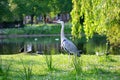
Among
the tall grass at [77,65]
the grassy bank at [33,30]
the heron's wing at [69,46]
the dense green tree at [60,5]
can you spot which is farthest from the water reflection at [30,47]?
the dense green tree at [60,5]

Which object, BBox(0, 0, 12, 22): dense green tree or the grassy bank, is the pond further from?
BBox(0, 0, 12, 22): dense green tree

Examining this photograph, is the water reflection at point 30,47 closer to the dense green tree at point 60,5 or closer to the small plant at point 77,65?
the small plant at point 77,65

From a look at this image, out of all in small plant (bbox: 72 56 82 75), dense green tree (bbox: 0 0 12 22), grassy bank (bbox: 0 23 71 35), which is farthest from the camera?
grassy bank (bbox: 0 23 71 35)

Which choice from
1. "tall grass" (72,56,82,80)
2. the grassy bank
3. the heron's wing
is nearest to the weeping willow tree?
the heron's wing

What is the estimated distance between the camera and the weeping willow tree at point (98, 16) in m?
11.5

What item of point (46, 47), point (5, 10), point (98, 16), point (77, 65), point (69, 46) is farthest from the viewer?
point (5, 10)

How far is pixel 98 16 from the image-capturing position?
1288 cm

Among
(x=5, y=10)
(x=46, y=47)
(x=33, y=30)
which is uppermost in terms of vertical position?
(x=5, y=10)

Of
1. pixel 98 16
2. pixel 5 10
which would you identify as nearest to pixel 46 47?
pixel 5 10

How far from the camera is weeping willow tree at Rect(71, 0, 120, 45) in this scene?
37.9ft

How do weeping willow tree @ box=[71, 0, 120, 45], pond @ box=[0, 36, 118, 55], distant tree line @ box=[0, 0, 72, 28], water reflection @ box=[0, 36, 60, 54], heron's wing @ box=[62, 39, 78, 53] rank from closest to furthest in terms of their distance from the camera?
weeping willow tree @ box=[71, 0, 120, 45]
heron's wing @ box=[62, 39, 78, 53]
pond @ box=[0, 36, 118, 55]
water reflection @ box=[0, 36, 60, 54]
distant tree line @ box=[0, 0, 72, 28]

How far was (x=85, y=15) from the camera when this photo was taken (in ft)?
46.8

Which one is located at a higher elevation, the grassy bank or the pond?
the pond

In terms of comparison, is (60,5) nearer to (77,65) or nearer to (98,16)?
(98,16)
